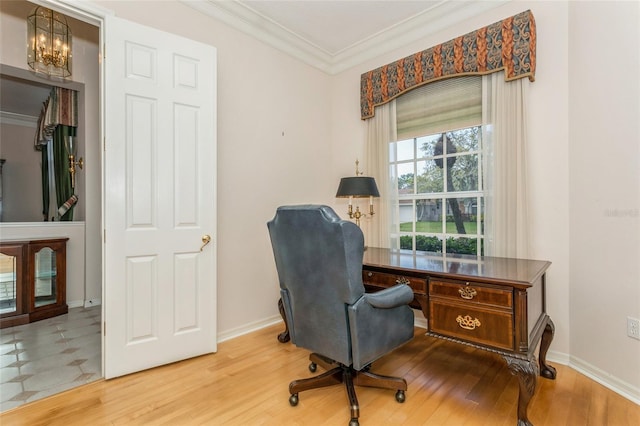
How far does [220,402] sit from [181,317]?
0.75m

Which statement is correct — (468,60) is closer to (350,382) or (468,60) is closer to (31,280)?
(350,382)

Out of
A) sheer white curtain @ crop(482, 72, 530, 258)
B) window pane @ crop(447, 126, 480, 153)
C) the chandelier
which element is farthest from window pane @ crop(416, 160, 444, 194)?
the chandelier

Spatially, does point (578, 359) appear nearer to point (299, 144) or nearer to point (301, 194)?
point (301, 194)

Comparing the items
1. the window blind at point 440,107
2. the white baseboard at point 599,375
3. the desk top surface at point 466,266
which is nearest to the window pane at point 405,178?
the window blind at point 440,107

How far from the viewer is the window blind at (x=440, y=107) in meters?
2.54

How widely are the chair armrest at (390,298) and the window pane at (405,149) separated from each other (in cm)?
176

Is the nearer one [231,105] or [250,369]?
[250,369]

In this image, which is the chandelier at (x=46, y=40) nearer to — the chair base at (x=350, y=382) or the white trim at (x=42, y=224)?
the white trim at (x=42, y=224)

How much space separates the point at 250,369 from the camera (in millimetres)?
2119

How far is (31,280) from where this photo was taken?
311cm

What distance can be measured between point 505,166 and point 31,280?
4.66 meters

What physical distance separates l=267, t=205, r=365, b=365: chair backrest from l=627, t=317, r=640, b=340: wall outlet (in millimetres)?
1662

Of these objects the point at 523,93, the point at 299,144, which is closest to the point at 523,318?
the point at 523,93

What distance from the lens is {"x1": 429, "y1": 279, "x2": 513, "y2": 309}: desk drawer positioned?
4.92 ft
